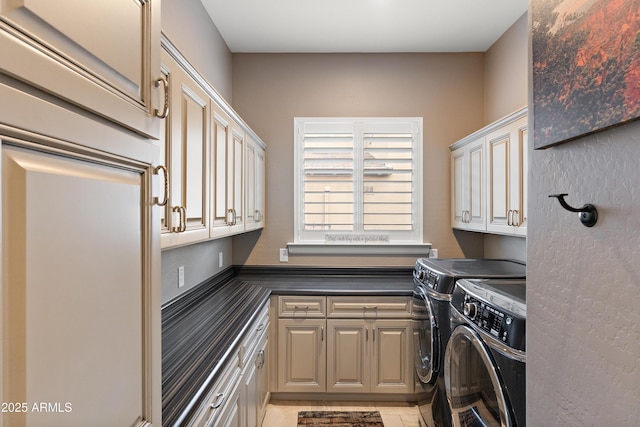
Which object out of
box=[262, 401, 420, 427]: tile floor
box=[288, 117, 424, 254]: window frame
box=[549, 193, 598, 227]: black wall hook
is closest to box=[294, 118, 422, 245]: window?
box=[288, 117, 424, 254]: window frame

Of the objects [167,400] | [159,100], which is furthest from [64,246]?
[167,400]

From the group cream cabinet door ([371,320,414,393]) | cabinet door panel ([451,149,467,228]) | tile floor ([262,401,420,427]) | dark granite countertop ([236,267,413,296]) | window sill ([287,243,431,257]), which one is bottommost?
tile floor ([262,401,420,427])

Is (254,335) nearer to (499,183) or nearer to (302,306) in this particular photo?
(302,306)

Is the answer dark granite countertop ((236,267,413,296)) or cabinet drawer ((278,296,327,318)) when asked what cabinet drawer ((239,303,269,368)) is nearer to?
cabinet drawer ((278,296,327,318))

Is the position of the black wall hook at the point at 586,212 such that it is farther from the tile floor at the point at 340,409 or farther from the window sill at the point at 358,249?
the window sill at the point at 358,249

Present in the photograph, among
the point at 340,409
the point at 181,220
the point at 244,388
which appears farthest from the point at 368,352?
the point at 181,220

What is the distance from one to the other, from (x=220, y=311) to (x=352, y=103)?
2.13 metres

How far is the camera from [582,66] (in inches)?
31.3

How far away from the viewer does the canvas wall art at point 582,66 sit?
26.5 inches

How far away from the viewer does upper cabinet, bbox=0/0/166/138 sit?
0.45 metres

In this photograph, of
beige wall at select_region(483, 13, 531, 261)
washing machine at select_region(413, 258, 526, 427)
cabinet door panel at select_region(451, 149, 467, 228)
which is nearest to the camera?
washing machine at select_region(413, 258, 526, 427)

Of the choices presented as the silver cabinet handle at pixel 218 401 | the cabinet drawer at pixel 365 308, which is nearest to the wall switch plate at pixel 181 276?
the silver cabinet handle at pixel 218 401

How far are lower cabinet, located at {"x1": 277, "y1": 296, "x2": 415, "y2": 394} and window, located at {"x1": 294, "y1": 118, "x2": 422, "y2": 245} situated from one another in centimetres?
72

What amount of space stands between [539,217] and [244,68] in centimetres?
296
